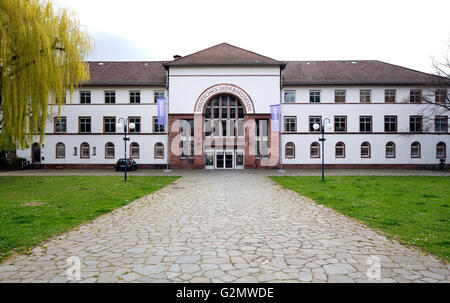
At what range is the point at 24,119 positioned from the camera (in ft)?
50.3

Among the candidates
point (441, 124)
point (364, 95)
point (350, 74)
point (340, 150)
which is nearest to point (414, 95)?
point (441, 124)

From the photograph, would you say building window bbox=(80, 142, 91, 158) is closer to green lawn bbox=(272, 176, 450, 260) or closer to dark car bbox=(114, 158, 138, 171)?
dark car bbox=(114, 158, 138, 171)

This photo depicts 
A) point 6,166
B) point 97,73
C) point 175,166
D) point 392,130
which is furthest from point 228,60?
point 6,166

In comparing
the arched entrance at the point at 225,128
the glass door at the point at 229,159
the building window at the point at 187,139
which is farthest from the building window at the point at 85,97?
the glass door at the point at 229,159

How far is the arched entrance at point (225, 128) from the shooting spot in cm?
3428

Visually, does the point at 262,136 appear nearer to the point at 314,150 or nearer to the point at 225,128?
the point at 225,128

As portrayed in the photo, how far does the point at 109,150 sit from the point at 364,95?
107 ft

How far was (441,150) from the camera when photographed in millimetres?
35188

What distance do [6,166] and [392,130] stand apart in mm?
46903

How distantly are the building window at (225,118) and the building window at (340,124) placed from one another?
11732mm

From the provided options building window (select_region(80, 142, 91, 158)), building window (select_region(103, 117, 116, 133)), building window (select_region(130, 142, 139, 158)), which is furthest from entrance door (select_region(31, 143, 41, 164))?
building window (select_region(130, 142, 139, 158))

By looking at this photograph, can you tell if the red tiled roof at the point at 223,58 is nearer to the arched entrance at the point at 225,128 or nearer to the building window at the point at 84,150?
the arched entrance at the point at 225,128

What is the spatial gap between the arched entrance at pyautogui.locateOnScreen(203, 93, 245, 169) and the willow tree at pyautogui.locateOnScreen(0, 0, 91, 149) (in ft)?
62.1
